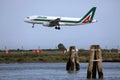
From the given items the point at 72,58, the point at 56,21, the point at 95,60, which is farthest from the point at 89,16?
the point at 95,60

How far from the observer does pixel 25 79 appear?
4994cm

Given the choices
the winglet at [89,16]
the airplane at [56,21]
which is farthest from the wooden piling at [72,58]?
the winglet at [89,16]

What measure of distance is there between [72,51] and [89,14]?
85.5m

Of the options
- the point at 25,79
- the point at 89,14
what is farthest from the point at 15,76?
the point at 89,14

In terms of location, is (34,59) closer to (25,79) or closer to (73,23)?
(25,79)

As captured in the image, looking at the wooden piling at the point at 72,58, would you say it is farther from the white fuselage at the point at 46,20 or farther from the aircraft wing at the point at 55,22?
the white fuselage at the point at 46,20

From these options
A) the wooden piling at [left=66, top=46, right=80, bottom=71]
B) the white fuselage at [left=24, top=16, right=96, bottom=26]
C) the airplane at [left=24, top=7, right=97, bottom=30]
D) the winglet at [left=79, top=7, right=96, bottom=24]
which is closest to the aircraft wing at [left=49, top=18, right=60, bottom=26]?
the airplane at [left=24, top=7, right=97, bottom=30]

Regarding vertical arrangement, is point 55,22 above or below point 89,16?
below

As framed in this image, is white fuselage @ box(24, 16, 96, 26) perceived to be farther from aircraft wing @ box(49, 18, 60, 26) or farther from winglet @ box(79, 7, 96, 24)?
winglet @ box(79, 7, 96, 24)

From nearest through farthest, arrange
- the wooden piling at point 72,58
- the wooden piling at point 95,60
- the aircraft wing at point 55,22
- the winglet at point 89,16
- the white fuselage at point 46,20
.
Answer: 1. the wooden piling at point 95,60
2. the wooden piling at point 72,58
3. the aircraft wing at point 55,22
4. the white fuselage at point 46,20
5. the winglet at point 89,16

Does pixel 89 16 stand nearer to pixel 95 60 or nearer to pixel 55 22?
pixel 55 22

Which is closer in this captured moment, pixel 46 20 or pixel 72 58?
pixel 72 58

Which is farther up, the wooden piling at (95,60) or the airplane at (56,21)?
the airplane at (56,21)

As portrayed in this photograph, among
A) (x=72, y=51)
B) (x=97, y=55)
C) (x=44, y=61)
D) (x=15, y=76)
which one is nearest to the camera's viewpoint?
(x=97, y=55)
